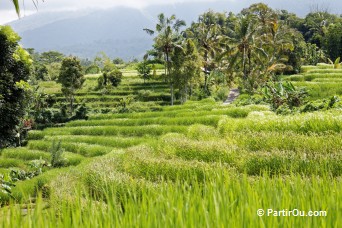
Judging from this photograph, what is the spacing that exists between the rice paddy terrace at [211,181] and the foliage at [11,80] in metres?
4.51

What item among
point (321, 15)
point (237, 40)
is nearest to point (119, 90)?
point (237, 40)

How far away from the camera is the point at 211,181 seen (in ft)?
11.1

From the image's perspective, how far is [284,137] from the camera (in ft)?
26.5

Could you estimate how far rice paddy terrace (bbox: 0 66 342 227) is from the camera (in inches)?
90.4

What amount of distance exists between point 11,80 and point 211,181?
1796cm

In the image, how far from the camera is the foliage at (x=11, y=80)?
18250mm

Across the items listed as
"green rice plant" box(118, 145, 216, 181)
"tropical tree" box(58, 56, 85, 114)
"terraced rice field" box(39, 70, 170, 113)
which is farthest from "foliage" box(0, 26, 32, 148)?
"tropical tree" box(58, 56, 85, 114)

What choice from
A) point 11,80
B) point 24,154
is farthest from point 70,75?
point 11,80

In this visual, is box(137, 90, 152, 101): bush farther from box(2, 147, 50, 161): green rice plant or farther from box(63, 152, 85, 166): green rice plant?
box(63, 152, 85, 166): green rice plant

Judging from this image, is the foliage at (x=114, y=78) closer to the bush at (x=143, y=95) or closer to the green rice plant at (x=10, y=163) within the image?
the bush at (x=143, y=95)

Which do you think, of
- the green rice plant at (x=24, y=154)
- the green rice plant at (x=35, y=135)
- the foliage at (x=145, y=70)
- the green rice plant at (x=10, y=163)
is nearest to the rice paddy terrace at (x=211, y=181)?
the green rice plant at (x=24, y=154)

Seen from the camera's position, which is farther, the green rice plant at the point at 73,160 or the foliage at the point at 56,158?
the green rice plant at the point at 73,160

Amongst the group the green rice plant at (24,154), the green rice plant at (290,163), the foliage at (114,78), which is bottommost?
the green rice plant at (24,154)

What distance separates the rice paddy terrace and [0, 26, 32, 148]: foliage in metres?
4.51
